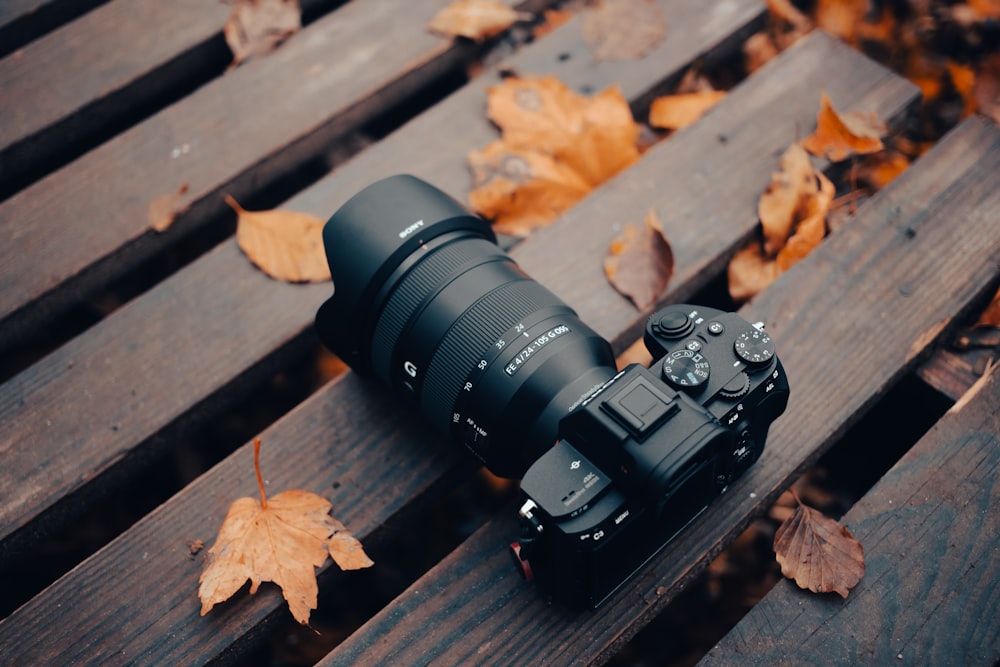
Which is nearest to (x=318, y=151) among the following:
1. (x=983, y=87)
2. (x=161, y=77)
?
(x=161, y=77)

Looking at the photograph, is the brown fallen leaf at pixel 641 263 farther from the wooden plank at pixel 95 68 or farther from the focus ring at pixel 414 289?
the wooden plank at pixel 95 68

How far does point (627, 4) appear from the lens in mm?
1792

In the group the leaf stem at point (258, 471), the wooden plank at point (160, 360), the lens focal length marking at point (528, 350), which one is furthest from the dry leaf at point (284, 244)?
the lens focal length marking at point (528, 350)

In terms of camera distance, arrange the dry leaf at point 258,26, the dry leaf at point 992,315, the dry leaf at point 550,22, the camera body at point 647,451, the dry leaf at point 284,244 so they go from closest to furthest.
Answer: the camera body at point 647,451 → the dry leaf at point 992,315 → the dry leaf at point 284,244 → the dry leaf at point 258,26 → the dry leaf at point 550,22

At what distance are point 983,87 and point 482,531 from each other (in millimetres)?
1666

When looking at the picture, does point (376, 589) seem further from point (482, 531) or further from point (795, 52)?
point (795, 52)

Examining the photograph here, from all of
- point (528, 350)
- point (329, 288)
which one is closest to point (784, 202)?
point (528, 350)

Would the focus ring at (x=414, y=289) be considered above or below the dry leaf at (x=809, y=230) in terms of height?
above

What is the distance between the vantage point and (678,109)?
5.69ft

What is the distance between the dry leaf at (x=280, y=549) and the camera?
4.07 ft

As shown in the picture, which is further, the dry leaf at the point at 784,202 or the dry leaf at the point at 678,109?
the dry leaf at the point at 678,109

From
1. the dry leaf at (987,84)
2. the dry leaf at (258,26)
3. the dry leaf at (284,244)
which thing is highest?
the dry leaf at (258,26)

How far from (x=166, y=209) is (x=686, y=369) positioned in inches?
41.1

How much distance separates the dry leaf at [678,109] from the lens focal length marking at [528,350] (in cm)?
70
